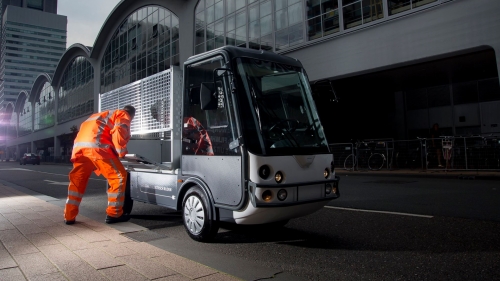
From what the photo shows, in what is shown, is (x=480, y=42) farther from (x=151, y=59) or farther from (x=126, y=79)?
(x=126, y=79)

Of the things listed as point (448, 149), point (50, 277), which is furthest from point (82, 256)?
point (448, 149)

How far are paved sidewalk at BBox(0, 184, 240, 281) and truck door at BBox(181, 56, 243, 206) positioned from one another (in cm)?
93

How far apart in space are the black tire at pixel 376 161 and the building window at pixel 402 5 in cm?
652

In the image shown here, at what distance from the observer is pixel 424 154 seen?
14.1 meters

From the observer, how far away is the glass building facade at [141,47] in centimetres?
3019

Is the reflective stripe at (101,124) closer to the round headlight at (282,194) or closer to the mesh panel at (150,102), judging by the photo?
the mesh panel at (150,102)

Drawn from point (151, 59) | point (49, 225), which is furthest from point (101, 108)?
point (151, 59)

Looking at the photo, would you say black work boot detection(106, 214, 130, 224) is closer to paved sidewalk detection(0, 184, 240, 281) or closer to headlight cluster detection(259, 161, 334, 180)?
paved sidewalk detection(0, 184, 240, 281)

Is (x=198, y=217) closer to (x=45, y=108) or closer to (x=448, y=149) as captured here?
(x=448, y=149)

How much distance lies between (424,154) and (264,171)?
12.3 meters

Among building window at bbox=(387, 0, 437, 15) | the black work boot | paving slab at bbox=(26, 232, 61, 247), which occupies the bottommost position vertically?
paving slab at bbox=(26, 232, 61, 247)

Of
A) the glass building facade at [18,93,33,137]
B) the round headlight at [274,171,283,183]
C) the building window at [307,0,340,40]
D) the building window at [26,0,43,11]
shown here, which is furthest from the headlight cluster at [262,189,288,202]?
the building window at [26,0,43,11]

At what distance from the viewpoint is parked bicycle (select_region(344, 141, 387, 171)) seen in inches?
618

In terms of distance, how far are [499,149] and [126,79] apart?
33.9m
